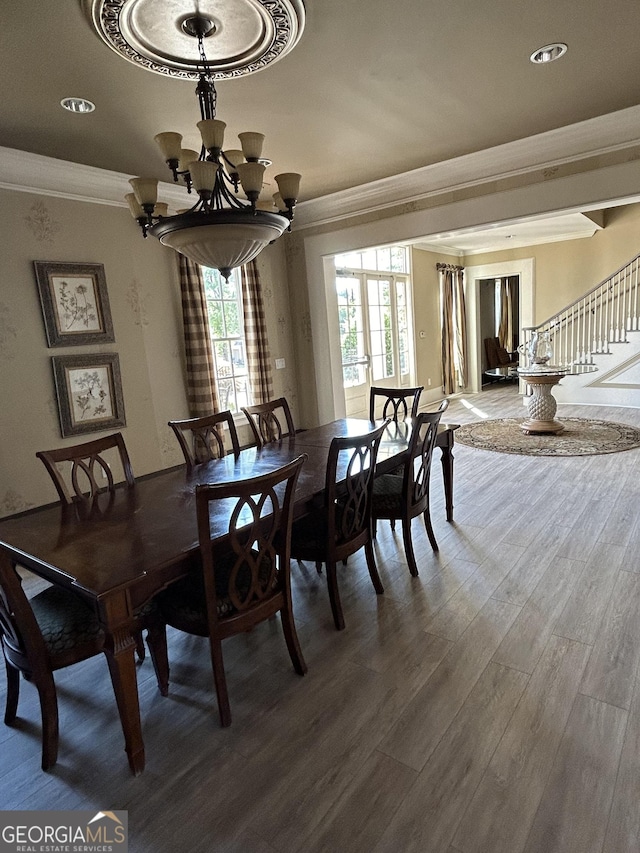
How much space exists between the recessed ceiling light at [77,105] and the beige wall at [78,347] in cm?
108

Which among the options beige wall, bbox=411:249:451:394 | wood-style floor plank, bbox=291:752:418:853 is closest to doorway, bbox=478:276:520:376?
beige wall, bbox=411:249:451:394

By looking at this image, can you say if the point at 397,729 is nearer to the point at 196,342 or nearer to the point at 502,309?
the point at 196,342

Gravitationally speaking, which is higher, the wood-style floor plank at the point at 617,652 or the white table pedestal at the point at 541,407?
the white table pedestal at the point at 541,407

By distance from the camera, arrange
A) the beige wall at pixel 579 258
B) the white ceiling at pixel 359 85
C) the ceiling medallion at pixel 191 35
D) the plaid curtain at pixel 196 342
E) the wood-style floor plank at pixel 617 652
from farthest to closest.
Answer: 1. the beige wall at pixel 579 258
2. the plaid curtain at pixel 196 342
3. the white ceiling at pixel 359 85
4. the ceiling medallion at pixel 191 35
5. the wood-style floor plank at pixel 617 652

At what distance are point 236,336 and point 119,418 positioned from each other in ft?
5.34

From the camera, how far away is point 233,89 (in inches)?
108

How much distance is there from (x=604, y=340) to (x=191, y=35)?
22.9ft

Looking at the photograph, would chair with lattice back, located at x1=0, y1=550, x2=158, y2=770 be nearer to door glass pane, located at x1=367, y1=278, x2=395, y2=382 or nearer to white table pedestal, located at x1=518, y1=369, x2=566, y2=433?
white table pedestal, located at x1=518, y1=369, x2=566, y2=433

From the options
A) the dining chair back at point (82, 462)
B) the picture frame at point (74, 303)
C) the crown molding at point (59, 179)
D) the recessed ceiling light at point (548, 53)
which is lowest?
the dining chair back at point (82, 462)

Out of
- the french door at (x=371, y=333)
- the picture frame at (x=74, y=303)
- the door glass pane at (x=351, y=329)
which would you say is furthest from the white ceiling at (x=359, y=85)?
the french door at (x=371, y=333)

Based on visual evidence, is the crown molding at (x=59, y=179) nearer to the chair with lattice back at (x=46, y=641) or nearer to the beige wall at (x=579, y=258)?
the chair with lattice back at (x=46, y=641)

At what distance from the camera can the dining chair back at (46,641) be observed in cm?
159

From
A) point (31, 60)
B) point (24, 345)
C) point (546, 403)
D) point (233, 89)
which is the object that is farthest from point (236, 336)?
point (546, 403)

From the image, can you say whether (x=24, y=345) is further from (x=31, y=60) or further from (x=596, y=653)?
(x=596, y=653)
